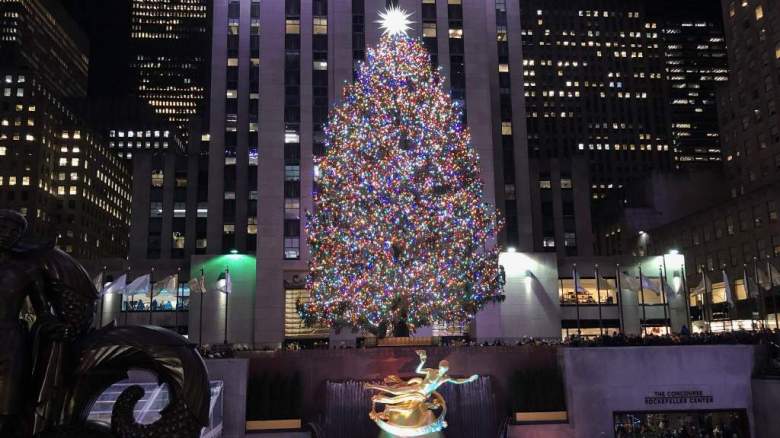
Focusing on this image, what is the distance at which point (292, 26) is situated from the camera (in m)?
58.9

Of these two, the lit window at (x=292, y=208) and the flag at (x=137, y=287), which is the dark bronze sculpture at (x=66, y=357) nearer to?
the flag at (x=137, y=287)

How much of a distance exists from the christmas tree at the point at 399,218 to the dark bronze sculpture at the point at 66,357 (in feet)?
96.4

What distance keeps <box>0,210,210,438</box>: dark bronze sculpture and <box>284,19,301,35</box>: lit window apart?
57368 millimetres

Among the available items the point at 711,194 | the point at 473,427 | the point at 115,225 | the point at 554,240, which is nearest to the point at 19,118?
the point at 115,225

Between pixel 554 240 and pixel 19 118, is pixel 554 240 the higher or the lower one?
the lower one

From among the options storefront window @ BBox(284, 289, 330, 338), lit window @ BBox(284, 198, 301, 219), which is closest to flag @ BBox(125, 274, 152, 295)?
lit window @ BBox(284, 198, 301, 219)

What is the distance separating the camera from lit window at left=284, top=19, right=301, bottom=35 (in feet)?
193

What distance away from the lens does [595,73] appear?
167m

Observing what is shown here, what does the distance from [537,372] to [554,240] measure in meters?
40.4

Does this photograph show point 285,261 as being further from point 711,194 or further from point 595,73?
point 595,73

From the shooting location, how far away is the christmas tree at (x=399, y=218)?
110ft

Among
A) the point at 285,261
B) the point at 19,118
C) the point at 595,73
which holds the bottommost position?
the point at 285,261

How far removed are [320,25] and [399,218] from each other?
3033cm

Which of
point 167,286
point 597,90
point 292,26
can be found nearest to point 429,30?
point 292,26
